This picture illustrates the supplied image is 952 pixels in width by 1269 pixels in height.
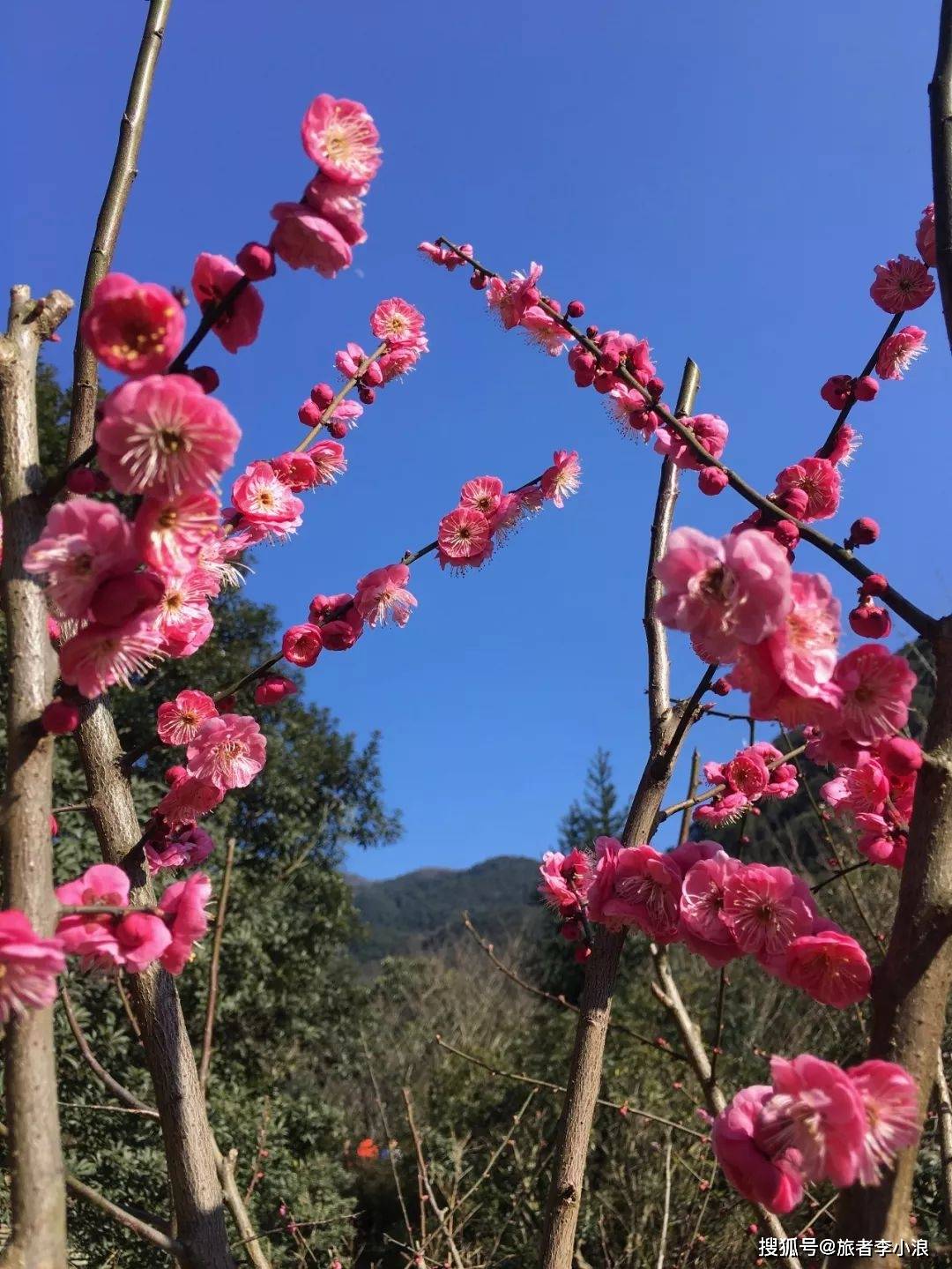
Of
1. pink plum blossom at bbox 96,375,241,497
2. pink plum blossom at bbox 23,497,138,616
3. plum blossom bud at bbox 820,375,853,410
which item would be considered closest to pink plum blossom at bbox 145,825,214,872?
pink plum blossom at bbox 23,497,138,616

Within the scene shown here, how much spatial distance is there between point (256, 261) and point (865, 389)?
1217 millimetres

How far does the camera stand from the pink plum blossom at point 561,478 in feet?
6.91

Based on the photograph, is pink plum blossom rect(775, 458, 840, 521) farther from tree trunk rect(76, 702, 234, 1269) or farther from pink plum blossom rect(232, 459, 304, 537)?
tree trunk rect(76, 702, 234, 1269)

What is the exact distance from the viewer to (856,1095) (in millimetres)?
774

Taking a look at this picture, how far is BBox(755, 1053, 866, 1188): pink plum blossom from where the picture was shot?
2.52 ft

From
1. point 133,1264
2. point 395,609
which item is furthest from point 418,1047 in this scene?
point 395,609

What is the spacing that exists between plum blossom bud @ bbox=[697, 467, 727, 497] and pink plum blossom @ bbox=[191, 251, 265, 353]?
25.7 inches

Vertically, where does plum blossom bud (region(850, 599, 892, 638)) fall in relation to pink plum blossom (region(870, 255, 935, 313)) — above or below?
below

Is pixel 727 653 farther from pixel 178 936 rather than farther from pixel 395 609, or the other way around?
pixel 395 609

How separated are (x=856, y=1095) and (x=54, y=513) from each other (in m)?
0.90

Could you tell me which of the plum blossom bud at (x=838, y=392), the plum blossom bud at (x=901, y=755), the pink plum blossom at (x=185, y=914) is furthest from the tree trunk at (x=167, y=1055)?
the plum blossom bud at (x=838, y=392)

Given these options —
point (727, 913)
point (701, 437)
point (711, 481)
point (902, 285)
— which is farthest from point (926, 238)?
point (727, 913)

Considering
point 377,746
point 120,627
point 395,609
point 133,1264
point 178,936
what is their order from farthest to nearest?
point 377,746 → point 133,1264 → point 395,609 → point 178,936 → point 120,627

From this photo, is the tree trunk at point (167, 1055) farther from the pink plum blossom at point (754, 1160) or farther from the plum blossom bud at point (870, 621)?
the plum blossom bud at point (870, 621)
